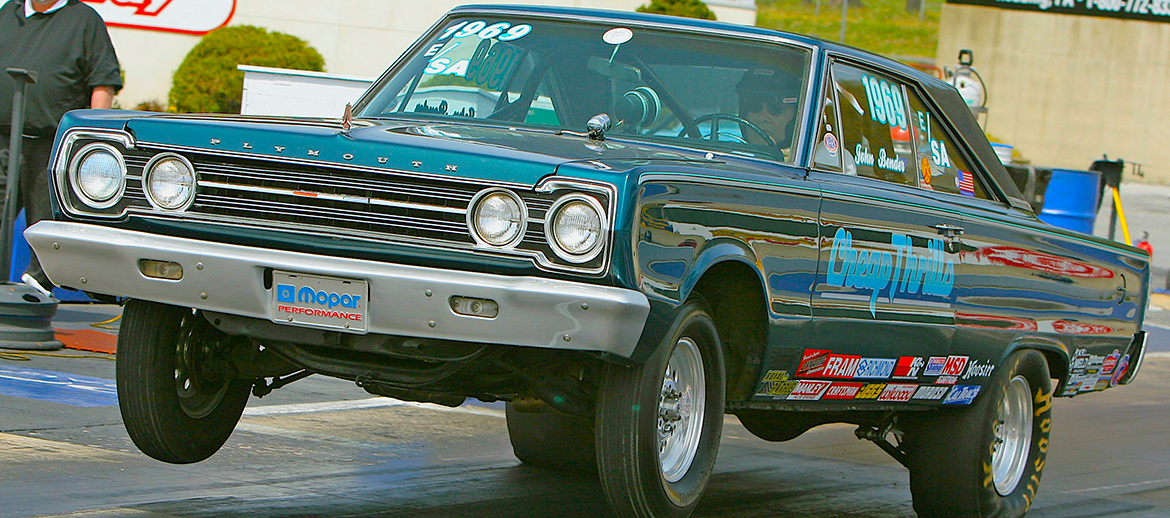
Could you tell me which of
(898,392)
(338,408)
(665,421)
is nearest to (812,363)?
(898,392)

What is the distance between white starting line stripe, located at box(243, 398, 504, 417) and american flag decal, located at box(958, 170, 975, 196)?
256 centimetres

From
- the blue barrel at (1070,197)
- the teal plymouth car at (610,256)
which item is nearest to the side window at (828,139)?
the teal plymouth car at (610,256)

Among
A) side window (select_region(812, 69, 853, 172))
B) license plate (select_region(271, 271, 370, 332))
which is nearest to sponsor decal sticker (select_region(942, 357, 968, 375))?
side window (select_region(812, 69, 853, 172))

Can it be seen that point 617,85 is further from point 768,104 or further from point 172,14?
point 172,14

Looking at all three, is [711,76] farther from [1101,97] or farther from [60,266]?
[1101,97]

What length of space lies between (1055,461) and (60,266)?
17.9 ft

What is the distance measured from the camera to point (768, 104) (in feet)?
17.6

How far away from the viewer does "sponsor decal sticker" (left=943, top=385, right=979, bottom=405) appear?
5.71 m

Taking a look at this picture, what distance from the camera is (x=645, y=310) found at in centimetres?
395

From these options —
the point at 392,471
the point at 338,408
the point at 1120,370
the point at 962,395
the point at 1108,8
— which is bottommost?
the point at 338,408

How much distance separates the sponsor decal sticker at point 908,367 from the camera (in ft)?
17.6

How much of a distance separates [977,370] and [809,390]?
108cm

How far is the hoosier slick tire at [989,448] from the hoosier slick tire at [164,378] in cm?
288

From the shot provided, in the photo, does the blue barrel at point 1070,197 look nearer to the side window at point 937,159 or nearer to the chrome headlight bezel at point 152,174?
the side window at point 937,159
